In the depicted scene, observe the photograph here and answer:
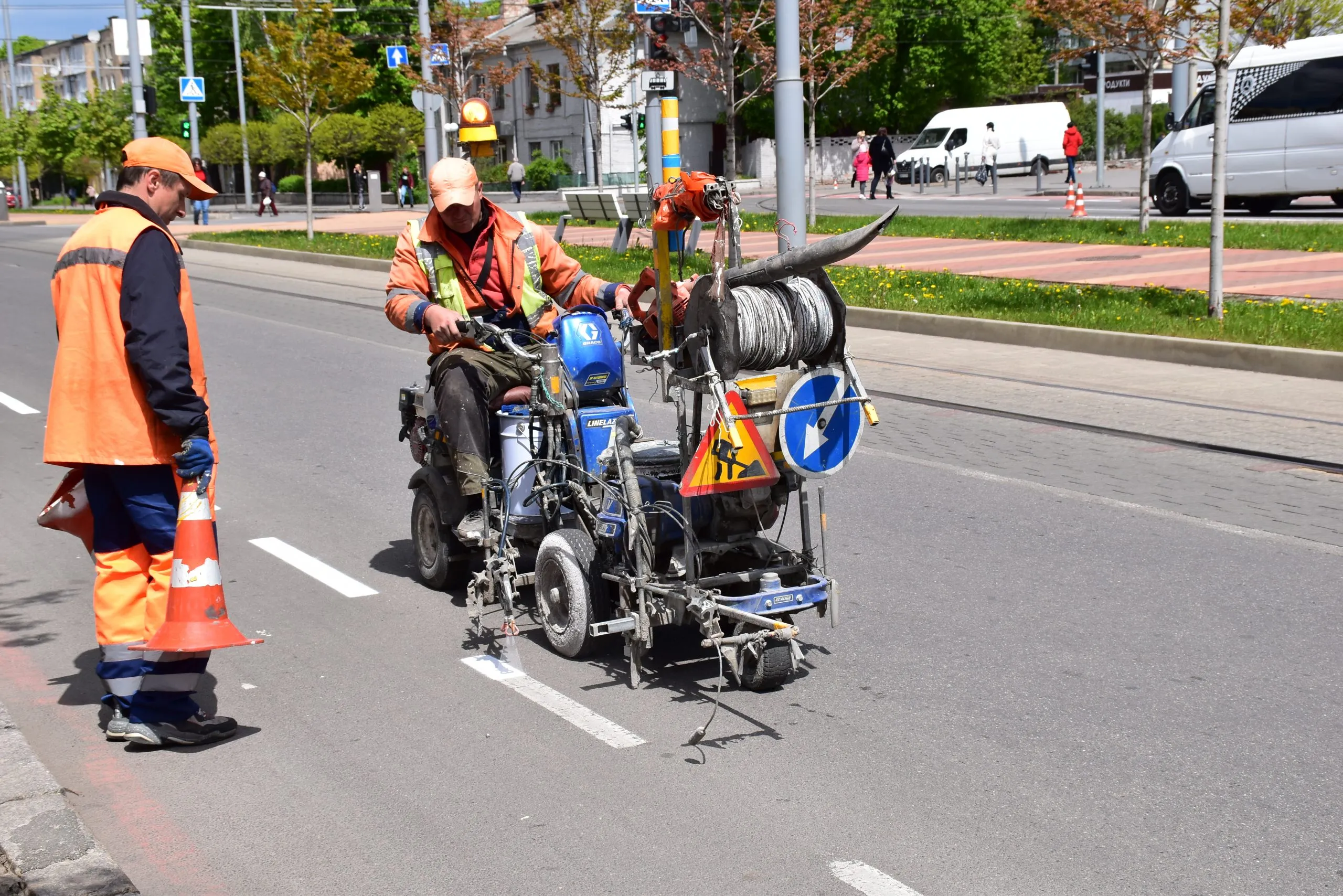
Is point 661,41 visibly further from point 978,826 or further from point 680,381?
point 978,826

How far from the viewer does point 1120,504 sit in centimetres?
→ 766

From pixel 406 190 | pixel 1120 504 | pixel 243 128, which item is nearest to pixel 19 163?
pixel 243 128

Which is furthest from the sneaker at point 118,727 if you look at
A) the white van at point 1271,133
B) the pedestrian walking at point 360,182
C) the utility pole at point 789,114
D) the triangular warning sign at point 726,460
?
the pedestrian walking at point 360,182

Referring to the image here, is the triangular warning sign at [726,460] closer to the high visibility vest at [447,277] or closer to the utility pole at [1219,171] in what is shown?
the high visibility vest at [447,277]

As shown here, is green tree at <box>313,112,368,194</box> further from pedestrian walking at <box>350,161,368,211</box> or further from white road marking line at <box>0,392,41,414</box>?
white road marking line at <box>0,392,41,414</box>

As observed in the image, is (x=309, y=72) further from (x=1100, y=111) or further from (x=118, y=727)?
(x=118, y=727)

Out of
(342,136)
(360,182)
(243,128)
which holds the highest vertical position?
(243,128)

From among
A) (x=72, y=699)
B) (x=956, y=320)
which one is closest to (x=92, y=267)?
(x=72, y=699)

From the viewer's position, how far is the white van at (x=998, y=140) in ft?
156

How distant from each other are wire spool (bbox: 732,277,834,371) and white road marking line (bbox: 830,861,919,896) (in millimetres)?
1680

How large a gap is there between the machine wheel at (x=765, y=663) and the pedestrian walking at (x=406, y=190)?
4623cm

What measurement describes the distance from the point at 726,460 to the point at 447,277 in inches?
73.7

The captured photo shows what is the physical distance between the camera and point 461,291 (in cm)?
602

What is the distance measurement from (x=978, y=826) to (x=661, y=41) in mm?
17075
